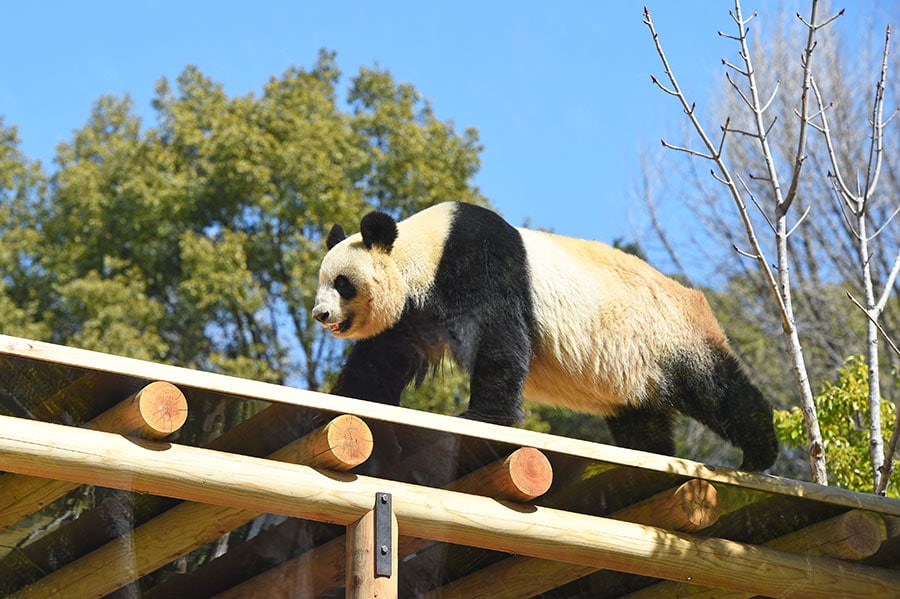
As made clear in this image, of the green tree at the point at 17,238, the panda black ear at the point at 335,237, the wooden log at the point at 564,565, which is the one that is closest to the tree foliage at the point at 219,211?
the green tree at the point at 17,238

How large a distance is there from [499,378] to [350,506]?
4.07 ft

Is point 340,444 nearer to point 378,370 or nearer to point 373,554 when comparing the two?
point 373,554

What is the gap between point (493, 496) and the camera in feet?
11.8

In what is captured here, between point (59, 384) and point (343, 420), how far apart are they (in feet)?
2.65

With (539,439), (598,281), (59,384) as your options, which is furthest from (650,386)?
(59,384)

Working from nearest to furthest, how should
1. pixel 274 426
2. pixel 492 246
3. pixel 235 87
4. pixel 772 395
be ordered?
pixel 274 426
pixel 492 246
pixel 772 395
pixel 235 87

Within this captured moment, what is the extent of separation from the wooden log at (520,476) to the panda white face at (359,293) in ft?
4.29

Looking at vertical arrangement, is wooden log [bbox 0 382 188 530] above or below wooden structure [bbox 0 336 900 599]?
above

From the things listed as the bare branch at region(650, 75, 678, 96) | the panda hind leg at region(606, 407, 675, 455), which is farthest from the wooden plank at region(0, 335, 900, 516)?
the bare branch at region(650, 75, 678, 96)

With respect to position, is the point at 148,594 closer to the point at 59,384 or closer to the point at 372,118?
the point at 59,384

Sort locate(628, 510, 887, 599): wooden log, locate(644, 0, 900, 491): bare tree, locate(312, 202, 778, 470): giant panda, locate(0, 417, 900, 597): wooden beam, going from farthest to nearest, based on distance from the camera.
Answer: locate(644, 0, 900, 491): bare tree
locate(312, 202, 778, 470): giant panda
locate(628, 510, 887, 599): wooden log
locate(0, 417, 900, 597): wooden beam

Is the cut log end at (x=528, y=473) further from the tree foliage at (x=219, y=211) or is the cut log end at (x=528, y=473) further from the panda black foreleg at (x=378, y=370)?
the tree foliage at (x=219, y=211)

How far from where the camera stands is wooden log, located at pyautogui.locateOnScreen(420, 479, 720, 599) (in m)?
3.85

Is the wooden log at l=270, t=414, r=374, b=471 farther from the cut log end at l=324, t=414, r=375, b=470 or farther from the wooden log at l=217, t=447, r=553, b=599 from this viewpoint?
the wooden log at l=217, t=447, r=553, b=599
